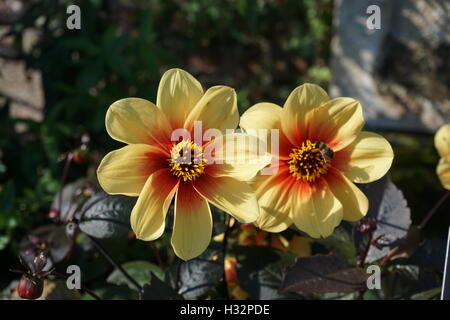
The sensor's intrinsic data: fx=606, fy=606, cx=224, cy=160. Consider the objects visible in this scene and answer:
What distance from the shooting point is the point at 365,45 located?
235cm

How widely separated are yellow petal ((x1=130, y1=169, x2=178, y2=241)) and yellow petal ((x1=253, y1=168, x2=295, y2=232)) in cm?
11

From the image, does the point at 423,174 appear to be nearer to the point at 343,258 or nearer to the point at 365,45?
the point at 365,45

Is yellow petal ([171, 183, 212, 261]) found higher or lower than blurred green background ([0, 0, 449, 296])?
lower

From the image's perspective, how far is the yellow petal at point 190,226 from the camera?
688mm

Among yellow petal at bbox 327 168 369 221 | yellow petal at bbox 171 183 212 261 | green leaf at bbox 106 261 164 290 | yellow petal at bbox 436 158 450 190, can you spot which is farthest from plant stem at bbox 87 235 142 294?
yellow petal at bbox 436 158 450 190

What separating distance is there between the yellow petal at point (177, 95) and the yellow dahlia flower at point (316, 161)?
70mm

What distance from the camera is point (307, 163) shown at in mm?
768

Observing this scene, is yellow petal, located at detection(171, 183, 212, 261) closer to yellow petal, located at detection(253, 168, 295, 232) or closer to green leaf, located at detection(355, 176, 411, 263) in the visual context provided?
yellow petal, located at detection(253, 168, 295, 232)

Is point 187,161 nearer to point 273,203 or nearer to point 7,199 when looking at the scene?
point 273,203

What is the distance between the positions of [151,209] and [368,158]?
273 millimetres

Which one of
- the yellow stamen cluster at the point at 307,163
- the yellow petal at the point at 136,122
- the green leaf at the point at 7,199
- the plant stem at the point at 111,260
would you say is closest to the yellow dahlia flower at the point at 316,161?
the yellow stamen cluster at the point at 307,163

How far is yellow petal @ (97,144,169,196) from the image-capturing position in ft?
2.17

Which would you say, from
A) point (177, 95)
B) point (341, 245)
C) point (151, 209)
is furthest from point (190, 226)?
point (341, 245)

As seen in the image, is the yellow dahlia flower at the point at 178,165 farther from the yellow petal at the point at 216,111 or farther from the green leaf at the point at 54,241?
the green leaf at the point at 54,241
